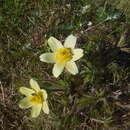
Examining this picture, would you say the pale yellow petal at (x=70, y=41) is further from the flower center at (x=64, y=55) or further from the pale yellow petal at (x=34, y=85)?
the pale yellow petal at (x=34, y=85)

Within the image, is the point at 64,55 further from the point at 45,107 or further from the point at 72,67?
the point at 45,107

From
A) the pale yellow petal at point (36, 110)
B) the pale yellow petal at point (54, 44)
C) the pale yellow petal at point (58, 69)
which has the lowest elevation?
the pale yellow petal at point (36, 110)

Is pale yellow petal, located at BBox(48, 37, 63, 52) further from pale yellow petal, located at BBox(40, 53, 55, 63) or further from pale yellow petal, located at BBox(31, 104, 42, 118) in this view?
pale yellow petal, located at BBox(31, 104, 42, 118)

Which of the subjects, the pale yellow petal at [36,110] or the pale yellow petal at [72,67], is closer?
the pale yellow petal at [72,67]

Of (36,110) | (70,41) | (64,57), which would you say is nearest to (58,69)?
(64,57)

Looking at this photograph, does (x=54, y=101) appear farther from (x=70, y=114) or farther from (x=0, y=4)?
(x=0, y=4)

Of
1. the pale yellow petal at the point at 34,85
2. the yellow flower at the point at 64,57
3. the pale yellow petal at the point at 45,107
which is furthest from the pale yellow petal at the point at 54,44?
the pale yellow petal at the point at 45,107
